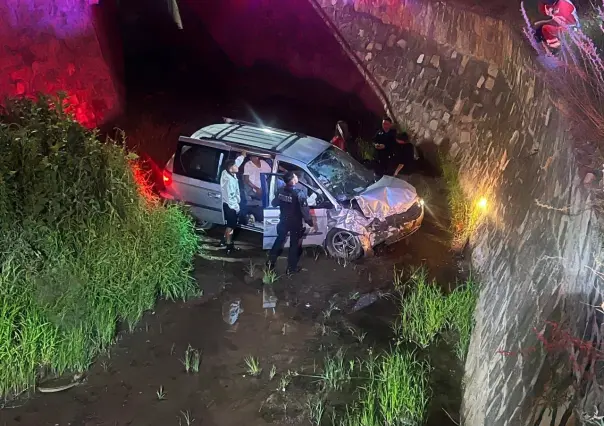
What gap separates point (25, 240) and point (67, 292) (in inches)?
30.5

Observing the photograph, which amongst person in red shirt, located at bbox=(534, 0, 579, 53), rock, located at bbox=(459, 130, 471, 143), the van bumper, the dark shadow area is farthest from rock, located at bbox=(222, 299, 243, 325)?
person in red shirt, located at bbox=(534, 0, 579, 53)

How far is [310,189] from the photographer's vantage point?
9.00 meters

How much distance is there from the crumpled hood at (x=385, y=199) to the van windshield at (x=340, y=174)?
21 cm

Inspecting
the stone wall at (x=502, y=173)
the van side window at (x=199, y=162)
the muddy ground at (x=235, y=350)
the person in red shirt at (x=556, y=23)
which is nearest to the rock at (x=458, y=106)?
the stone wall at (x=502, y=173)

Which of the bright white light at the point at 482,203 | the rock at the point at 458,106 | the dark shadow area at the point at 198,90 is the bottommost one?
the dark shadow area at the point at 198,90

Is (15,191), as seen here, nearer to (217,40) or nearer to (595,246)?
(595,246)

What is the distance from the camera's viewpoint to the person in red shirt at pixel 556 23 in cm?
834

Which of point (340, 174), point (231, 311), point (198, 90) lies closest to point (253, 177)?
point (340, 174)

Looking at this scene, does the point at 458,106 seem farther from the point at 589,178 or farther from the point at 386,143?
the point at 589,178

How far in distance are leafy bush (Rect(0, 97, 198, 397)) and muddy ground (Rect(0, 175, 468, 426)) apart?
0.36 metres

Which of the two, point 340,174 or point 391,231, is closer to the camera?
point 391,231

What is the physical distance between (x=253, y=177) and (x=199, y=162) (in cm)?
93

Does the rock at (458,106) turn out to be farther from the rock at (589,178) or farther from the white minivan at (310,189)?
the rock at (589,178)

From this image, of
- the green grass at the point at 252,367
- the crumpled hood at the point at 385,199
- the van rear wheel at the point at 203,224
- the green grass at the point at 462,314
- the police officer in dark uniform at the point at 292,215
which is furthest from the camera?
the van rear wheel at the point at 203,224
